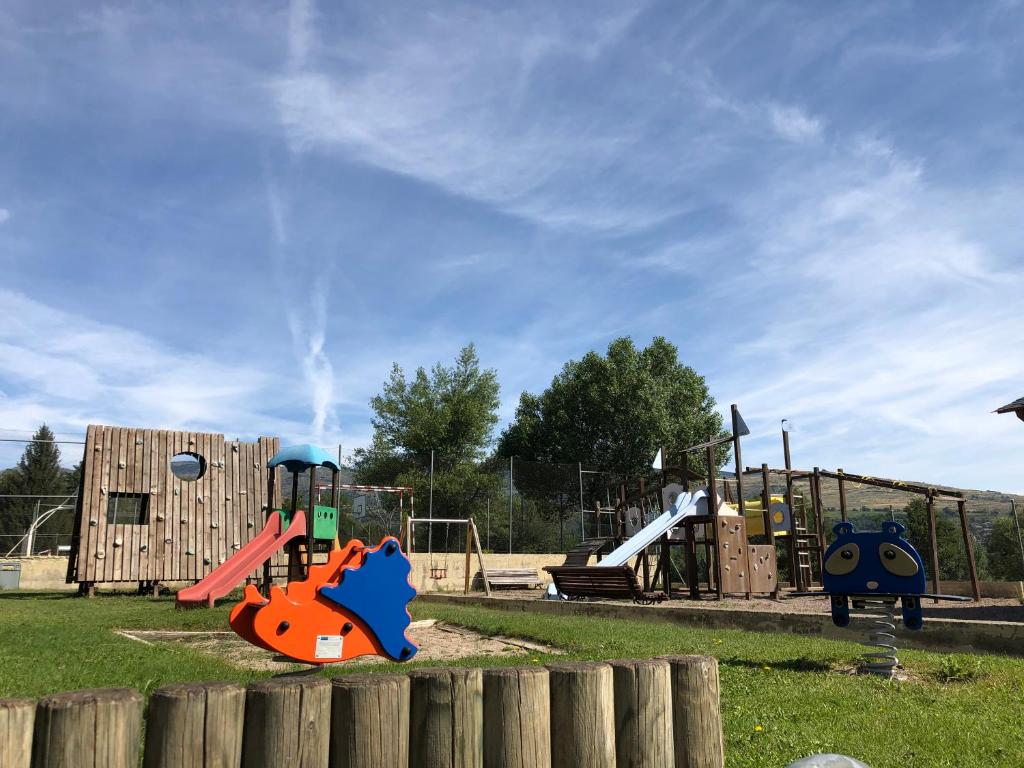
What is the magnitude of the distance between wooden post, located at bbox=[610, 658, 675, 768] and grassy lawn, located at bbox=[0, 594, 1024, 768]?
1.64 metres

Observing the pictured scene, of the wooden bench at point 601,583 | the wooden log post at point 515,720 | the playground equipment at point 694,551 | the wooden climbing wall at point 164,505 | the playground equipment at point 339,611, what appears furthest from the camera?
the wooden climbing wall at point 164,505

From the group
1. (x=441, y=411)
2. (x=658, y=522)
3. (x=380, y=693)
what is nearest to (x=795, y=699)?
(x=380, y=693)

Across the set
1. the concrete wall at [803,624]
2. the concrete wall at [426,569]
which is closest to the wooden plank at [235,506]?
the concrete wall at [426,569]

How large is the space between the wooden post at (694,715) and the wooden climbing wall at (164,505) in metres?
15.9

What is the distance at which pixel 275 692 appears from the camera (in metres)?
2.18

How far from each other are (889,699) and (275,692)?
200 inches

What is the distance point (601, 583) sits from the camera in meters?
16.0

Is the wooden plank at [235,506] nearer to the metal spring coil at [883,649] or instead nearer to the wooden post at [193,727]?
the metal spring coil at [883,649]

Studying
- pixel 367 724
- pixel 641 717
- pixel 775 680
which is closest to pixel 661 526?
pixel 775 680

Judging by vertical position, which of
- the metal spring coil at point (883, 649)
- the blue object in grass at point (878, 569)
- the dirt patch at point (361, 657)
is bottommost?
the dirt patch at point (361, 657)

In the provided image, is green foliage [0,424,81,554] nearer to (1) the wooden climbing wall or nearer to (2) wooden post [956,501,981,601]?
(1) the wooden climbing wall

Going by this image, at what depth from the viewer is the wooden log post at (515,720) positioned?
238 centimetres

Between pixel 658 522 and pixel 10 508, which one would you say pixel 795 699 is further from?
pixel 10 508

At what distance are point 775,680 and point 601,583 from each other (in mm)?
9848
